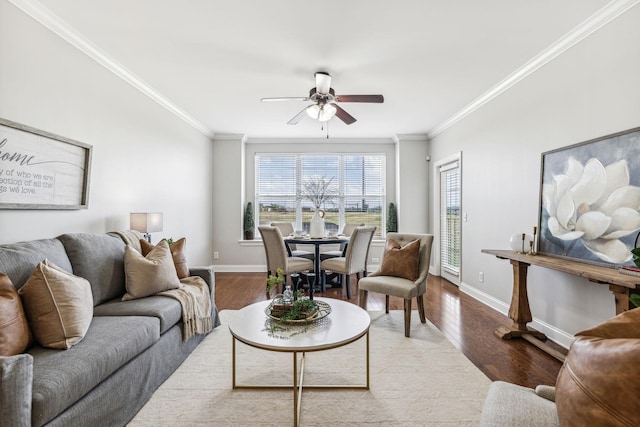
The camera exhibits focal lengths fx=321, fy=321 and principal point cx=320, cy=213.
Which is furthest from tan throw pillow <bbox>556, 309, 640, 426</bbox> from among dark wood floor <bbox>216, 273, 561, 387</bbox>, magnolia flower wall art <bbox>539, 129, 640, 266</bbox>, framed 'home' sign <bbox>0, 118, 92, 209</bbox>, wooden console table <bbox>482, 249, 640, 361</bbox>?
framed 'home' sign <bbox>0, 118, 92, 209</bbox>

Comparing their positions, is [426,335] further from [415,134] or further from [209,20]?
[415,134]

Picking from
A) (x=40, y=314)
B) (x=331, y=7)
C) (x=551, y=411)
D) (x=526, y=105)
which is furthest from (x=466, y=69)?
(x=40, y=314)

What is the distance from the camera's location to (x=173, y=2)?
2.27 meters

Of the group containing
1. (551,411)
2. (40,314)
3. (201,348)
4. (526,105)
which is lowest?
(201,348)

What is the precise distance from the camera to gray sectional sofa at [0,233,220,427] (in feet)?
4.13

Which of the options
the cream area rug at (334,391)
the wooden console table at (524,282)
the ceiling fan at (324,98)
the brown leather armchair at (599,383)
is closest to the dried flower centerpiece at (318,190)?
the ceiling fan at (324,98)

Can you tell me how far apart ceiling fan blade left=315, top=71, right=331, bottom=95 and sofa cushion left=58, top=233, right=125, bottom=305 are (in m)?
2.38

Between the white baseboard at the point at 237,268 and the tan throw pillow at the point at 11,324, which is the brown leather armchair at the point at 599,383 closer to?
the tan throw pillow at the point at 11,324

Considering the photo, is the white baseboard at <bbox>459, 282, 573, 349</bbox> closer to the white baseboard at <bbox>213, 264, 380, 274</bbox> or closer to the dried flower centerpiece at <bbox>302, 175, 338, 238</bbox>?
the dried flower centerpiece at <bbox>302, 175, 338, 238</bbox>

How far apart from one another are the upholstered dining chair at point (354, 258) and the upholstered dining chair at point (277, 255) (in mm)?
367

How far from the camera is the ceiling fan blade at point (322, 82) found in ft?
10.6

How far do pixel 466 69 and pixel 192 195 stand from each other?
13.8ft

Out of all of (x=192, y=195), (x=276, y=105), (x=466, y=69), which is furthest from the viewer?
(x=192, y=195)

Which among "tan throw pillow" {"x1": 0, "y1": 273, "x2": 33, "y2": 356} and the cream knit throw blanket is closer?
"tan throw pillow" {"x1": 0, "y1": 273, "x2": 33, "y2": 356}
